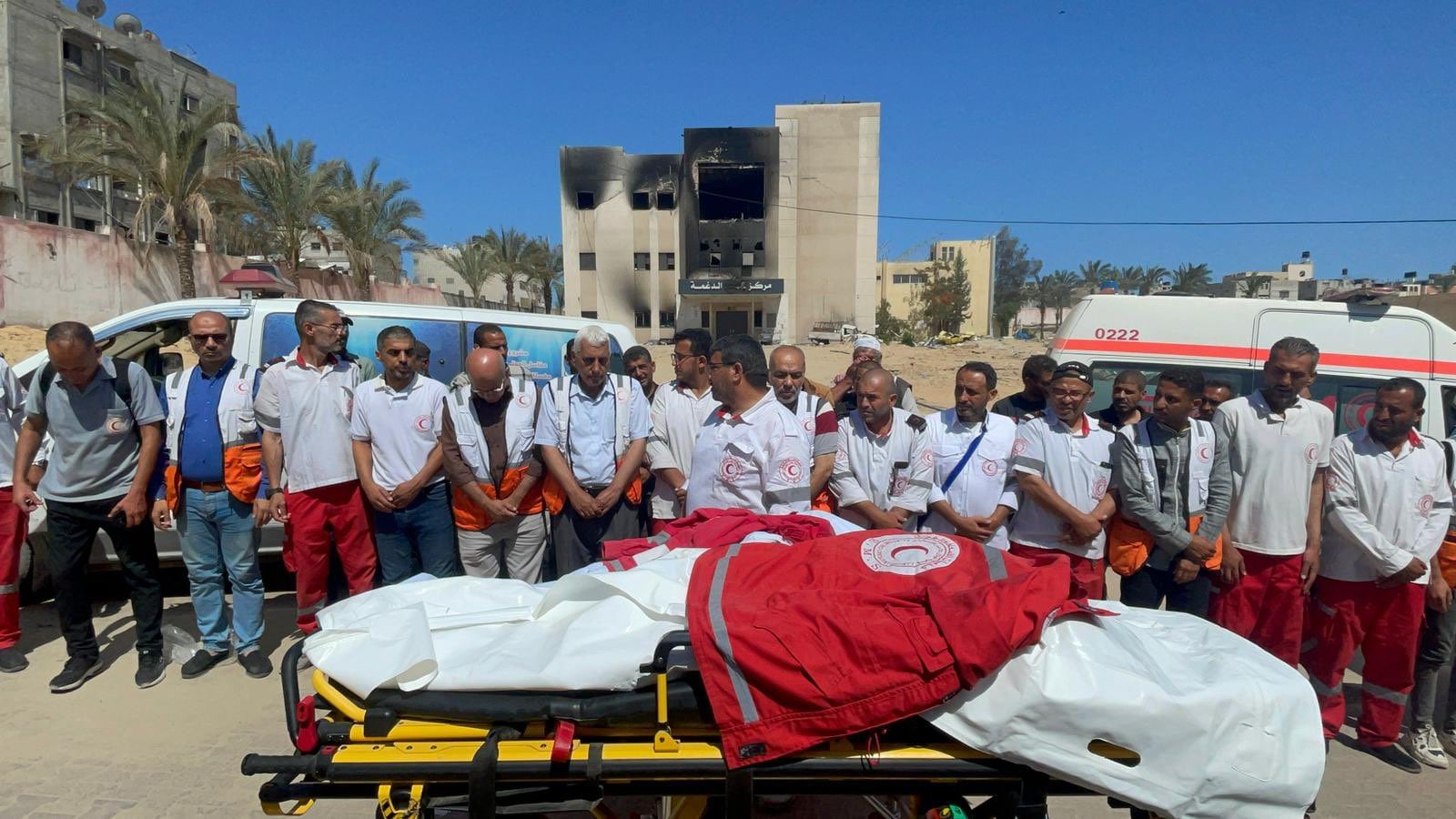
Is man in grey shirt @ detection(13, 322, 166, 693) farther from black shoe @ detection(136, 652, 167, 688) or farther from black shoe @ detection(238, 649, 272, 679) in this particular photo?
black shoe @ detection(238, 649, 272, 679)

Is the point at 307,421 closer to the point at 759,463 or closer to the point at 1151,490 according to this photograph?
the point at 759,463

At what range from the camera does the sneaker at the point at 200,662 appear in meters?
4.43

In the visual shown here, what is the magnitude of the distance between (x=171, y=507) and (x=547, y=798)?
359 cm

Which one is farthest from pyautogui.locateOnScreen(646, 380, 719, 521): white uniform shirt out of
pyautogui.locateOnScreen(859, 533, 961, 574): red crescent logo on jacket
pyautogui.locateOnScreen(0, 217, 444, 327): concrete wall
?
pyautogui.locateOnScreen(0, 217, 444, 327): concrete wall

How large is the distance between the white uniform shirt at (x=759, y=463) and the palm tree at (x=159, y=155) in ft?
68.0

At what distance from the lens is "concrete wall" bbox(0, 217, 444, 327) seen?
18.0 metres

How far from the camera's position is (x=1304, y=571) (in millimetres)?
3955

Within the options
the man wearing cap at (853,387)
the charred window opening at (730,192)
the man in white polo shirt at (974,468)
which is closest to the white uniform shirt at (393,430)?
the man wearing cap at (853,387)

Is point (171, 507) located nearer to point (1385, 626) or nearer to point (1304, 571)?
point (1304, 571)

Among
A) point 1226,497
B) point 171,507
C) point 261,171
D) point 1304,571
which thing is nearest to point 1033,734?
point 1226,497

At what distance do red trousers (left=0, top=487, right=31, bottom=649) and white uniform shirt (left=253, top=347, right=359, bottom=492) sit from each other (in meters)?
1.60

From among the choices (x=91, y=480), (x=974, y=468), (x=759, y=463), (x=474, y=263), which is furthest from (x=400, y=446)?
(x=474, y=263)

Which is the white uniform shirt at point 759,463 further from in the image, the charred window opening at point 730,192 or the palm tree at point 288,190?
the charred window opening at point 730,192

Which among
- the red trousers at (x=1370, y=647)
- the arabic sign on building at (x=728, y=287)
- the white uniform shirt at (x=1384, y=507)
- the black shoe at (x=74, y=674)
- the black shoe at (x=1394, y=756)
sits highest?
the arabic sign on building at (x=728, y=287)
